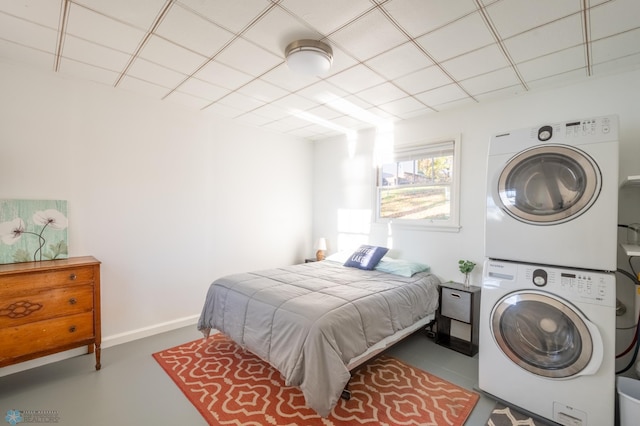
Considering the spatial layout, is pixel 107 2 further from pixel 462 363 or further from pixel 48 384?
pixel 462 363

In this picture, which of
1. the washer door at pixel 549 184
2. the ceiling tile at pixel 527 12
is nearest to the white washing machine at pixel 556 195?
the washer door at pixel 549 184

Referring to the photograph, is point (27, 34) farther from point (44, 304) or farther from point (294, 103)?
point (294, 103)

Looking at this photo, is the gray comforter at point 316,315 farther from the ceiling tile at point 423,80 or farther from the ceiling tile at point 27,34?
the ceiling tile at point 27,34

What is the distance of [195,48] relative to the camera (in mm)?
A: 2127

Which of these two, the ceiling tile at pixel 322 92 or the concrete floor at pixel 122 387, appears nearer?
the concrete floor at pixel 122 387

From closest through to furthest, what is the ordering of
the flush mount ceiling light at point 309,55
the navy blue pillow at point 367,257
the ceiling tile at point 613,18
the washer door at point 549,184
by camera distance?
1. the ceiling tile at point 613,18
2. the washer door at point 549,184
3. the flush mount ceiling light at point 309,55
4. the navy blue pillow at point 367,257

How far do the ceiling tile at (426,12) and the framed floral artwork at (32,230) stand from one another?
10.2ft

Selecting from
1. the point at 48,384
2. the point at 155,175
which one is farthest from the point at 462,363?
the point at 155,175

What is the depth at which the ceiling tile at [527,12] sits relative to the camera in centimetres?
A: 162

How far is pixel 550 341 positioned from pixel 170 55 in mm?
3398

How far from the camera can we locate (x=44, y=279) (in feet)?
7.23

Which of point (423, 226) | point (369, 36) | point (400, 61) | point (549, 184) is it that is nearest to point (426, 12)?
point (369, 36)

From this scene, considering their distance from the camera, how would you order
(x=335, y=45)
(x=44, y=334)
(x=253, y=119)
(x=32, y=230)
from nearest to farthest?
1. (x=335, y=45)
2. (x=44, y=334)
3. (x=32, y=230)
4. (x=253, y=119)

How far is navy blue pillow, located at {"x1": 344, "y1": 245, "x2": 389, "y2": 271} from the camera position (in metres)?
3.48
